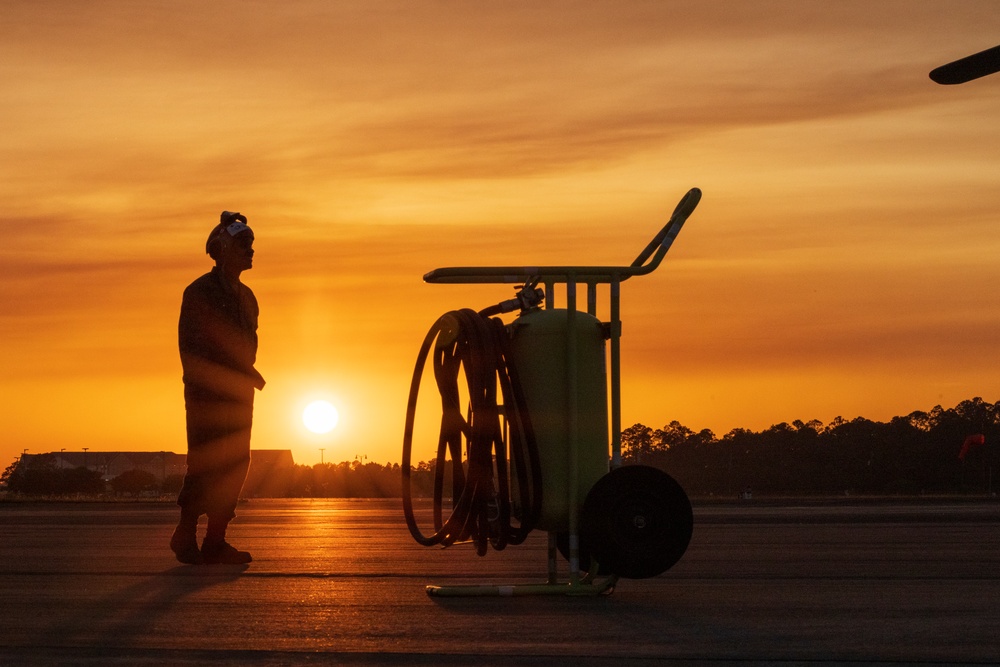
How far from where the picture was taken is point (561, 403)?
25.1 ft

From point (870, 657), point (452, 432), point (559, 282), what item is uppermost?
point (559, 282)

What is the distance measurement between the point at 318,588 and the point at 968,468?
138 m

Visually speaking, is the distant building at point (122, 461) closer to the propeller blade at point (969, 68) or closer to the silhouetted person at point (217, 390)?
the silhouetted person at point (217, 390)

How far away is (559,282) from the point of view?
794cm

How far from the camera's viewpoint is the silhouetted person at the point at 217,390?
965 cm

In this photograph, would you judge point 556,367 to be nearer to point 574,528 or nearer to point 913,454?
point 574,528

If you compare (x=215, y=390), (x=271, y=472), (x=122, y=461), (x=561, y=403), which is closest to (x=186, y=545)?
(x=215, y=390)

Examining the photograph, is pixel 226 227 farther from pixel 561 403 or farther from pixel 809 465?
pixel 809 465

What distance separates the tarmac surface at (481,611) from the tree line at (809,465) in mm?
97450

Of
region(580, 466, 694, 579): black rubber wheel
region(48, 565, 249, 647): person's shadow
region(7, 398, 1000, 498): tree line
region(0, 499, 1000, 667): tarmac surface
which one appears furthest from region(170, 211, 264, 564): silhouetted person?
region(7, 398, 1000, 498): tree line

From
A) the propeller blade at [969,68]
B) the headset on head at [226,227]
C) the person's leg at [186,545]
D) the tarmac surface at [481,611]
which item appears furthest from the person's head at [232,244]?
the propeller blade at [969,68]

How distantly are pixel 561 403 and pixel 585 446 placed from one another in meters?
0.25

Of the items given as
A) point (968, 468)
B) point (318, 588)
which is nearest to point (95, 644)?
point (318, 588)

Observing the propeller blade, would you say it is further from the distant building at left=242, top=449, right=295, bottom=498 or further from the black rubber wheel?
the distant building at left=242, top=449, right=295, bottom=498
